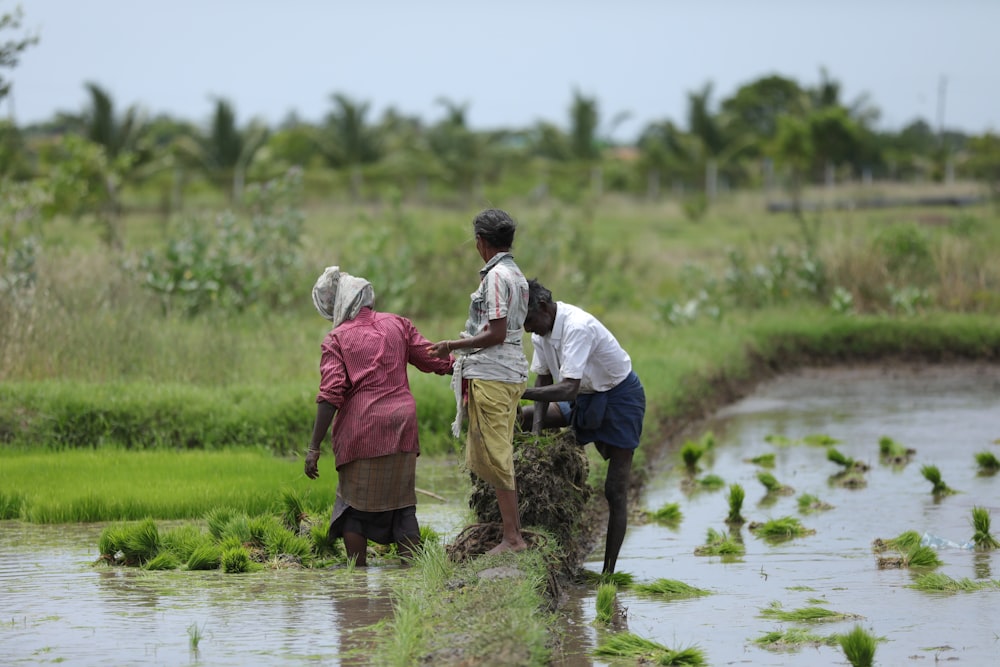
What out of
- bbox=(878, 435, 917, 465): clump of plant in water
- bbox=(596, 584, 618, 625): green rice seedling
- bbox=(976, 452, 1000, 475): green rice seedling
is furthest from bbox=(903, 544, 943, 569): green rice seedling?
bbox=(878, 435, 917, 465): clump of plant in water

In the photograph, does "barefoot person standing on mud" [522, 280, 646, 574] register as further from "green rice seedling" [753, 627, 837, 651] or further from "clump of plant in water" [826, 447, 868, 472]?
"clump of plant in water" [826, 447, 868, 472]

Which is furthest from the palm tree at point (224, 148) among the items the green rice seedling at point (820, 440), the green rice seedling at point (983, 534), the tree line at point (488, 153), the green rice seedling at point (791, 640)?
the green rice seedling at point (791, 640)

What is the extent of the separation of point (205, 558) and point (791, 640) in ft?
10.8

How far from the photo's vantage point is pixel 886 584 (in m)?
7.15

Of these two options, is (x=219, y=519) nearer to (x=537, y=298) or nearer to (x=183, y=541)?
(x=183, y=541)

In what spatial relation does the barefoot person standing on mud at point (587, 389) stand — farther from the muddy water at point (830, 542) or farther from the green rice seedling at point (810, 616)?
the green rice seedling at point (810, 616)

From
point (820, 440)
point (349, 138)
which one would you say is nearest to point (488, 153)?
point (349, 138)

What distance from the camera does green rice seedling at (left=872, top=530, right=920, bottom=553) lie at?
7.95 metres

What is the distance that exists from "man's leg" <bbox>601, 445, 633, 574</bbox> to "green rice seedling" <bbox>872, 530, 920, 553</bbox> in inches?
78.1

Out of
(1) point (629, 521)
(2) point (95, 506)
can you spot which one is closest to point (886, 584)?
(1) point (629, 521)

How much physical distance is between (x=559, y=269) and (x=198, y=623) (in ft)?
48.7

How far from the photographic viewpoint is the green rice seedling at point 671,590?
6.92m

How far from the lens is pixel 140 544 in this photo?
7.31 meters

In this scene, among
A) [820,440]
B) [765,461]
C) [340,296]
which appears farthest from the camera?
[820,440]
